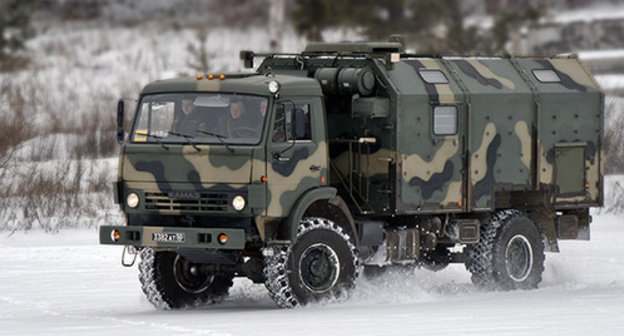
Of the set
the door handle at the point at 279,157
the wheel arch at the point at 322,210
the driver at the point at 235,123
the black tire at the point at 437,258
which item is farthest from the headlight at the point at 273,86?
the black tire at the point at 437,258

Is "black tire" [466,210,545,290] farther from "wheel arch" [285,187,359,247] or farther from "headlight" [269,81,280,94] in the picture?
"headlight" [269,81,280,94]

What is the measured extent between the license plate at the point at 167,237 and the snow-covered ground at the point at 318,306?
76cm

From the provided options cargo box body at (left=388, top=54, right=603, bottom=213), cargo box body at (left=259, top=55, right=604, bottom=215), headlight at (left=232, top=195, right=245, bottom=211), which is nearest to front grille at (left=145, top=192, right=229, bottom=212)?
headlight at (left=232, top=195, right=245, bottom=211)

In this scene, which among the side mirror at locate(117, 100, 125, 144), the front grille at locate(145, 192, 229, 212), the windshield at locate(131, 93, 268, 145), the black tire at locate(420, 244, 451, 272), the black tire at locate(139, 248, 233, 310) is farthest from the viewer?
the black tire at locate(420, 244, 451, 272)

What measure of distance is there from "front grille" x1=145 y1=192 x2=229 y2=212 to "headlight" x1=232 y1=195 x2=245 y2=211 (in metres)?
0.11

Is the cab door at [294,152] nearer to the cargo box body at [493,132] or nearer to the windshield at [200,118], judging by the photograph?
the windshield at [200,118]

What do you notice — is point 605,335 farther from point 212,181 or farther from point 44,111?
point 44,111

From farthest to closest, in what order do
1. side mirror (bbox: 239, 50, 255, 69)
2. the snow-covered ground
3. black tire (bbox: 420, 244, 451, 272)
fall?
black tire (bbox: 420, 244, 451, 272) → side mirror (bbox: 239, 50, 255, 69) → the snow-covered ground

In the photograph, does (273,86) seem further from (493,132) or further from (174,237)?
(493,132)

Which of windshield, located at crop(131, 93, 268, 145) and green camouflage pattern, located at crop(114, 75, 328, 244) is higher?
windshield, located at crop(131, 93, 268, 145)

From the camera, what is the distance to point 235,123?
14320 millimetres

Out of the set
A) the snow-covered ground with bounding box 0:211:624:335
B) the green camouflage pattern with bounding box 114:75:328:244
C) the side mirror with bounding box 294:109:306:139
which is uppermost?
→ the side mirror with bounding box 294:109:306:139

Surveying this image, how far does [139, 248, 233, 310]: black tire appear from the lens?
49.4 feet

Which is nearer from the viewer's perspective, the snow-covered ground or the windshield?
the snow-covered ground
